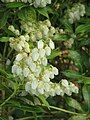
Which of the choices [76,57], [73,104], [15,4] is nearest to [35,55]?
[15,4]

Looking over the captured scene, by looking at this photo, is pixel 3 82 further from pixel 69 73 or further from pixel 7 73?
pixel 69 73

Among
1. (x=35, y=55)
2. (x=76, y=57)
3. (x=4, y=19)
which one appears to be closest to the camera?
(x=35, y=55)

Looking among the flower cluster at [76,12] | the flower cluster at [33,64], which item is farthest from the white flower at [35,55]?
the flower cluster at [76,12]

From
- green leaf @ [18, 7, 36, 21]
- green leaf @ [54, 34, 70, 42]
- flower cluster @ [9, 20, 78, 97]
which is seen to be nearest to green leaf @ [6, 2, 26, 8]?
green leaf @ [18, 7, 36, 21]

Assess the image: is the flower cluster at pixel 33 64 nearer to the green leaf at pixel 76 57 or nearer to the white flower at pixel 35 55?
the white flower at pixel 35 55

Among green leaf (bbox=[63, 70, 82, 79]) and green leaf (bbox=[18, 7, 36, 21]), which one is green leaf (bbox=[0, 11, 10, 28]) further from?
green leaf (bbox=[63, 70, 82, 79])

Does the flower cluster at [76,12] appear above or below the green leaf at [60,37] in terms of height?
above

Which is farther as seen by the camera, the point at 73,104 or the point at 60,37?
the point at 73,104

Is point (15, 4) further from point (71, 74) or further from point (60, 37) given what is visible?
point (71, 74)

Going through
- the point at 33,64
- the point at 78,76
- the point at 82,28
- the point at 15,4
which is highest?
the point at 15,4

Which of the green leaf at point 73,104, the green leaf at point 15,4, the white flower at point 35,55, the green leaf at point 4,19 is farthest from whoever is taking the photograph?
the green leaf at point 73,104
